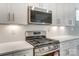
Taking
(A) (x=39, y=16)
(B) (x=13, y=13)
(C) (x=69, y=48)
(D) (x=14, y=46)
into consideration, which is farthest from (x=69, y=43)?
(B) (x=13, y=13)

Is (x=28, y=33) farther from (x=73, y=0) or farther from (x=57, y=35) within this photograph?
(x=73, y=0)

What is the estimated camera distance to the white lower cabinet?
1.41 meters

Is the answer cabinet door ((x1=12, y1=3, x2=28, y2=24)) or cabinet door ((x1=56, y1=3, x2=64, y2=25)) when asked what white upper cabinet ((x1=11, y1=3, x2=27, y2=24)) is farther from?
cabinet door ((x1=56, y1=3, x2=64, y2=25))

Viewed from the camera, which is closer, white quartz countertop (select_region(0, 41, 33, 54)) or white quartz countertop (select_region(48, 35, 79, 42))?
white quartz countertop (select_region(0, 41, 33, 54))

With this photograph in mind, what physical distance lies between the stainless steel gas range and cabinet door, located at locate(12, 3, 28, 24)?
0.70 ft

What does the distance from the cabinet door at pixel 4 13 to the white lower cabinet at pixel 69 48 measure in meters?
0.80

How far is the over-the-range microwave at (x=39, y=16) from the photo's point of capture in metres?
1.36

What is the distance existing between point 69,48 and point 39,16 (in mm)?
613

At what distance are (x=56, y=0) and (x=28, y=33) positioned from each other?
0.60 metres

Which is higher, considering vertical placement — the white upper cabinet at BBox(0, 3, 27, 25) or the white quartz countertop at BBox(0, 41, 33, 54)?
the white upper cabinet at BBox(0, 3, 27, 25)

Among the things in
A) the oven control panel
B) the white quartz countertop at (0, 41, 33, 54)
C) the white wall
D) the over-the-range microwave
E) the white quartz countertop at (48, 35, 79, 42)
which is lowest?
the oven control panel

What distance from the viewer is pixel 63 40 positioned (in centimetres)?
141

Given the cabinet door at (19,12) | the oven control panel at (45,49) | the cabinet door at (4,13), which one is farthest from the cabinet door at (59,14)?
the cabinet door at (4,13)

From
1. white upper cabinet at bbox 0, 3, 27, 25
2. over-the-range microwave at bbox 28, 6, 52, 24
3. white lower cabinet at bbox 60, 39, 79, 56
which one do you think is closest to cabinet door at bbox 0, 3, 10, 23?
white upper cabinet at bbox 0, 3, 27, 25
